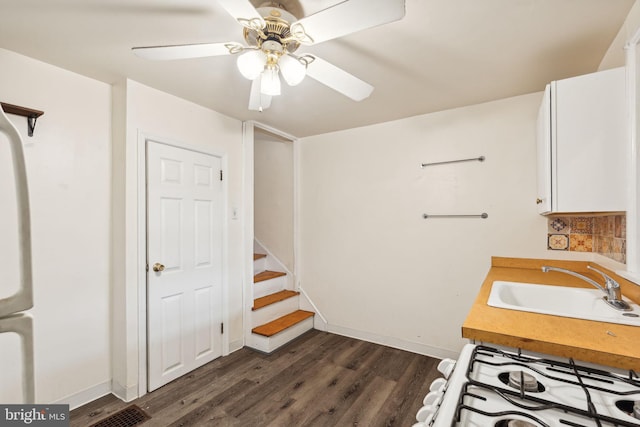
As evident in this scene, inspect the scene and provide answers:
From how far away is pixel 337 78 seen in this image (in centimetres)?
159

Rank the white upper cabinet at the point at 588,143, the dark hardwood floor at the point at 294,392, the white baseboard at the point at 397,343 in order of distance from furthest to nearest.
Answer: the white baseboard at the point at 397,343 → the dark hardwood floor at the point at 294,392 → the white upper cabinet at the point at 588,143

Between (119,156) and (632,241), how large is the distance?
3.04 metres

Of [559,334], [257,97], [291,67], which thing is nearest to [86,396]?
[257,97]

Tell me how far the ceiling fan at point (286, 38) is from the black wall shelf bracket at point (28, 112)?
0.95m

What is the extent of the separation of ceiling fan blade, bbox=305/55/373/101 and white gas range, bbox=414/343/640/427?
4.31 ft

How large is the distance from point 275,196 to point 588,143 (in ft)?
10.1

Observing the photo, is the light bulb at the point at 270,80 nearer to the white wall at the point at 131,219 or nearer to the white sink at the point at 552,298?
the white wall at the point at 131,219

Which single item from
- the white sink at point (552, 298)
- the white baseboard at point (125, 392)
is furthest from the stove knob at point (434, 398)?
the white baseboard at point (125, 392)

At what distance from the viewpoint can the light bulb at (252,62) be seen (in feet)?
4.44

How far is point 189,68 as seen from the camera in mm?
2018

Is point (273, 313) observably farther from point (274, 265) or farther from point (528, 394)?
point (528, 394)

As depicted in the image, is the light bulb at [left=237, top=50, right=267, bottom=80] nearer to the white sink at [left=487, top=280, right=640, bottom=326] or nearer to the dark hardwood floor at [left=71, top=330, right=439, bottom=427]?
the white sink at [left=487, top=280, right=640, bottom=326]

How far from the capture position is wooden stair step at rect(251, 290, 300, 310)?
3.20m

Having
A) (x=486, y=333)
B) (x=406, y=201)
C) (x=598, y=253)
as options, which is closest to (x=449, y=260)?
(x=406, y=201)
